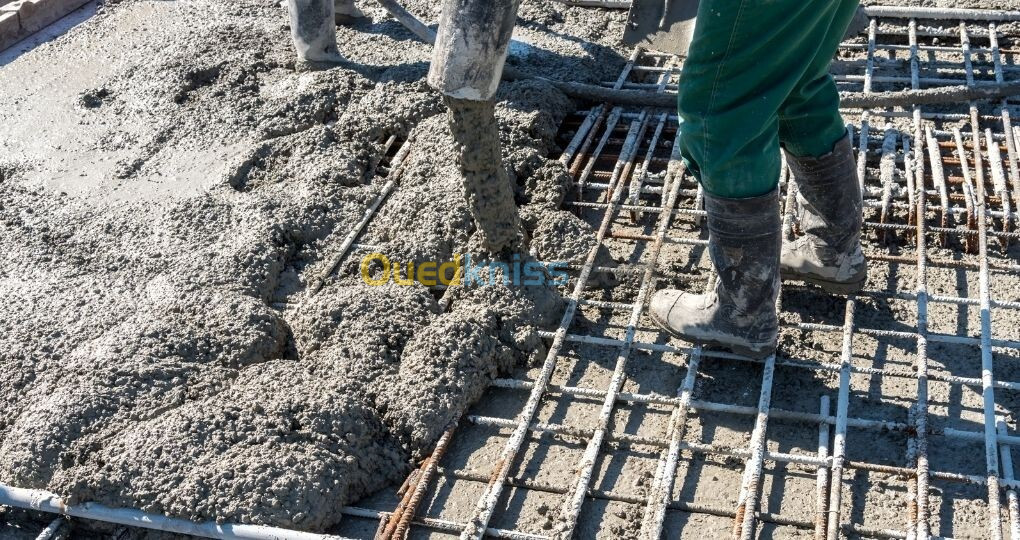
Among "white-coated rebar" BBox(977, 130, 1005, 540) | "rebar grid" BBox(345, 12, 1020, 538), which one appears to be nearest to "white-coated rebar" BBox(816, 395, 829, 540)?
"rebar grid" BBox(345, 12, 1020, 538)

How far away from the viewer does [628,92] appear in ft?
12.4

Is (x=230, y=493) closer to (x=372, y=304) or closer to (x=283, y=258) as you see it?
(x=372, y=304)

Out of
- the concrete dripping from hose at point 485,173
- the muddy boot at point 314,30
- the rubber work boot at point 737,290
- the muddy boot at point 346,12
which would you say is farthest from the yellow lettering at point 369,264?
the muddy boot at point 346,12

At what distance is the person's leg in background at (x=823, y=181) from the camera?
2525 mm

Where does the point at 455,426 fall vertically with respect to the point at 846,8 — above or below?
below

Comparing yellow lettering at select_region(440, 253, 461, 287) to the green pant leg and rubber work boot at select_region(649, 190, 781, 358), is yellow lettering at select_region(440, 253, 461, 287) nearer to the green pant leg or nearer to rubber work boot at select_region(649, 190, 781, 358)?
rubber work boot at select_region(649, 190, 781, 358)

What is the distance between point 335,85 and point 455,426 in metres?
1.91

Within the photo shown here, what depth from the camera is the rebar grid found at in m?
2.20

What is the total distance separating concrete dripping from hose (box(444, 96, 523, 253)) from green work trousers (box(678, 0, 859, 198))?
1.62ft

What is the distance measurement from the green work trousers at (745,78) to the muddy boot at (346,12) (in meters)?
2.60

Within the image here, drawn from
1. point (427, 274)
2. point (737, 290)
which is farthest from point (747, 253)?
point (427, 274)

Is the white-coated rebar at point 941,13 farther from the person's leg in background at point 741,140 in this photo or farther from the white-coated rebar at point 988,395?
the person's leg in background at point 741,140

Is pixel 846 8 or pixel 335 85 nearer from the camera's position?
pixel 846 8

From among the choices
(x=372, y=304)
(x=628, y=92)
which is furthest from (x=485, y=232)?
(x=628, y=92)
